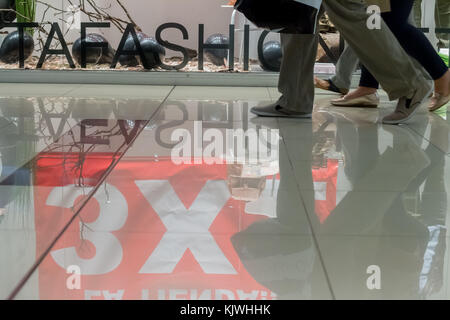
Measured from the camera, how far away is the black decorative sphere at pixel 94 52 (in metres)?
4.47

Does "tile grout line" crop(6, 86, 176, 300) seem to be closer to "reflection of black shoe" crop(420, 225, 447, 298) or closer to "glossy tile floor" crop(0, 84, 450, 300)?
"glossy tile floor" crop(0, 84, 450, 300)

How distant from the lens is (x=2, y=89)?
3939 mm

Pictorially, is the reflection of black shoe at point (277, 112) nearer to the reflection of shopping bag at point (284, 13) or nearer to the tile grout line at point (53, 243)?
the reflection of shopping bag at point (284, 13)

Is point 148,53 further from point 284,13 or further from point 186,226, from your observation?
point 186,226

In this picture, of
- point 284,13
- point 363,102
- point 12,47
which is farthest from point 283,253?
point 12,47

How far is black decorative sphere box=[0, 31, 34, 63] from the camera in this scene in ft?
14.7

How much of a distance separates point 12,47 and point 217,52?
1.36m

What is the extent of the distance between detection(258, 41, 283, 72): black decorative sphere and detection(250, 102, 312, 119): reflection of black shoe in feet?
4.84

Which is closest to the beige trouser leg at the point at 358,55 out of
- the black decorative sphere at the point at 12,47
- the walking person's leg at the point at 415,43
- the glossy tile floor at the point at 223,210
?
the glossy tile floor at the point at 223,210

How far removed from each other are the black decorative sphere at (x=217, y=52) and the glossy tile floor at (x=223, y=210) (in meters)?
1.81

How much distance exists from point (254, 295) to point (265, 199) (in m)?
0.55

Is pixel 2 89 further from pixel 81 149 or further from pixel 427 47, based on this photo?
pixel 427 47

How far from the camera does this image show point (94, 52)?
4.49m
